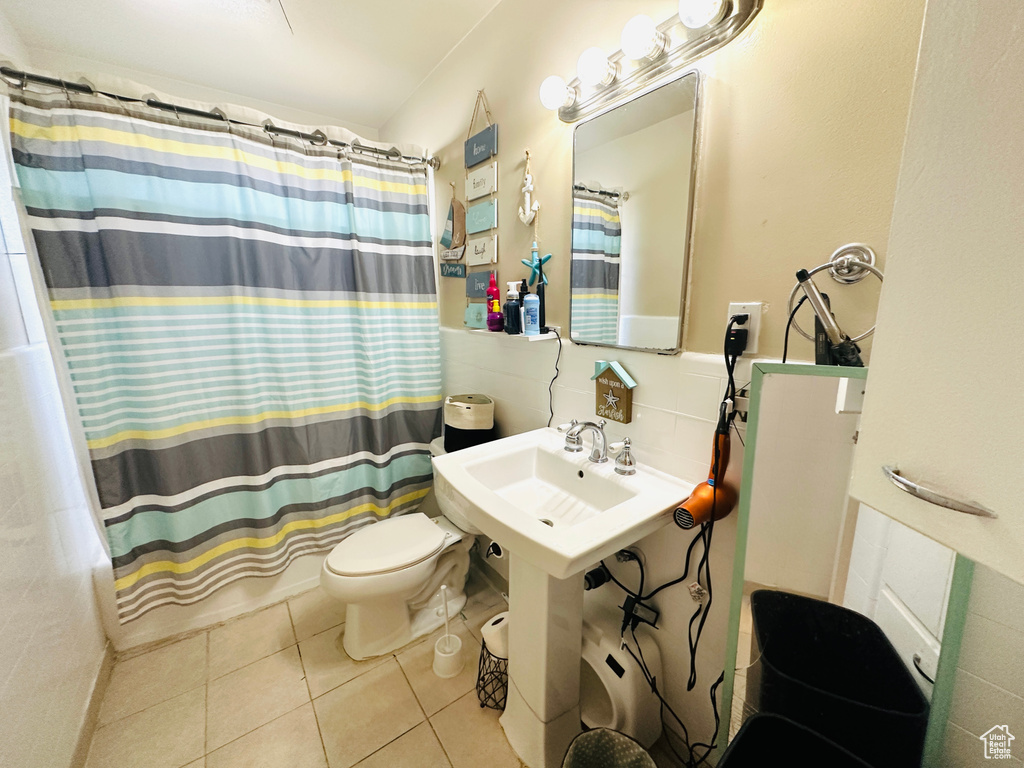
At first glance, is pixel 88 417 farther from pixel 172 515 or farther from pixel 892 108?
pixel 892 108

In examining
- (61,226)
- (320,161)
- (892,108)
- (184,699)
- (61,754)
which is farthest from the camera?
(320,161)

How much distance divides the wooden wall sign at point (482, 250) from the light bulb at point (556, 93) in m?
0.51

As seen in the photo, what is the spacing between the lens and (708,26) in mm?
824

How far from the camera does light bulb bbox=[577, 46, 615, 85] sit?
0.99 m

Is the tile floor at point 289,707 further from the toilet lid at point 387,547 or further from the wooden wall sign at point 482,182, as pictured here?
the wooden wall sign at point 482,182

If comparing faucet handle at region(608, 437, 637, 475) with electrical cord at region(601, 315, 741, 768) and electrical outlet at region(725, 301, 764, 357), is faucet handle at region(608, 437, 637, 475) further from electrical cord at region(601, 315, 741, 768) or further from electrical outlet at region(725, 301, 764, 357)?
electrical outlet at region(725, 301, 764, 357)

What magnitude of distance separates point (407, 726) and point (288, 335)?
59.1 inches

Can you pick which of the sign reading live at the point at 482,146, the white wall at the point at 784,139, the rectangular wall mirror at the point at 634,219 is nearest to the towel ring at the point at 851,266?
the white wall at the point at 784,139

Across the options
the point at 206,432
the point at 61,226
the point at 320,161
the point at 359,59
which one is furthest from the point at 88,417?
the point at 359,59

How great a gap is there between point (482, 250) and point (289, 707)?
5.94ft

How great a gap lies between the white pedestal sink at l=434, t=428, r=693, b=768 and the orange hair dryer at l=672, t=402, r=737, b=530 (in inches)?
2.2

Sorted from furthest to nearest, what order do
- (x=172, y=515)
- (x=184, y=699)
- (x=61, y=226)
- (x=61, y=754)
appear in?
1. (x=172, y=515)
2. (x=184, y=699)
3. (x=61, y=226)
4. (x=61, y=754)

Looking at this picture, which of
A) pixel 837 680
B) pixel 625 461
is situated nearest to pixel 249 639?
pixel 625 461

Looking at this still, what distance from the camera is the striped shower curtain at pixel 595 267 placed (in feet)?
3.70
